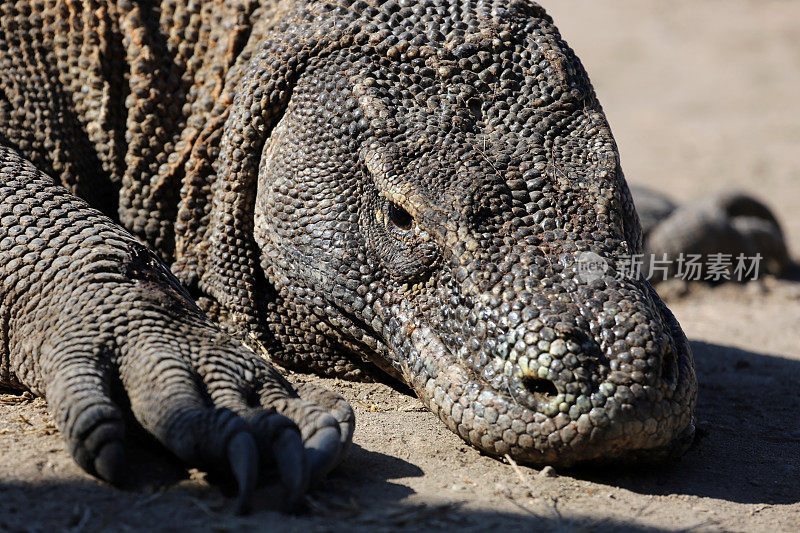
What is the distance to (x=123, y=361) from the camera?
121 inches

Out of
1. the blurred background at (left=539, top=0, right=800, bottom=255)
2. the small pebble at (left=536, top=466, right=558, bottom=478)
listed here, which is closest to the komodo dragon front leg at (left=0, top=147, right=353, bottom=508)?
the small pebble at (left=536, top=466, right=558, bottom=478)

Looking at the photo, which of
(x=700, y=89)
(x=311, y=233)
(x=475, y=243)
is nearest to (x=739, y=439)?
(x=475, y=243)

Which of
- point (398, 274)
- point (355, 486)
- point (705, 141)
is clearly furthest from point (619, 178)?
point (705, 141)

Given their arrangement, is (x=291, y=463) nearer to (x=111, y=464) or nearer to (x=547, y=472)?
(x=111, y=464)

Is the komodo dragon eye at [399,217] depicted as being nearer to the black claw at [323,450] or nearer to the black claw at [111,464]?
the black claw at [323,450]

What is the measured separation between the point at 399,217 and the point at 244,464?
4.15 feet

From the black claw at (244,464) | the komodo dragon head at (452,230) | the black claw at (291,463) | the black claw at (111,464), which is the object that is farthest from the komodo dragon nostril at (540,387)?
the black claw at (111,464)

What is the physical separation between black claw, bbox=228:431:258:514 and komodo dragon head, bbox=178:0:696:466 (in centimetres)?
80

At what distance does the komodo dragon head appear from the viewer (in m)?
2.99

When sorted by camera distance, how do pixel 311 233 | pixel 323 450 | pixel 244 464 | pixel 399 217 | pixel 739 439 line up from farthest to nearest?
pixel 739 439
pixel 311 233
pixel 399 217
pixel 323 450
pixel 244 464

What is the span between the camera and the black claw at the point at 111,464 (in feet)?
8.81

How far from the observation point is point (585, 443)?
2938 mm

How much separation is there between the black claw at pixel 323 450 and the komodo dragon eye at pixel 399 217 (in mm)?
959

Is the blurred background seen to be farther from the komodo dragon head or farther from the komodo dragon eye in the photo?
the komodo dragon eye
